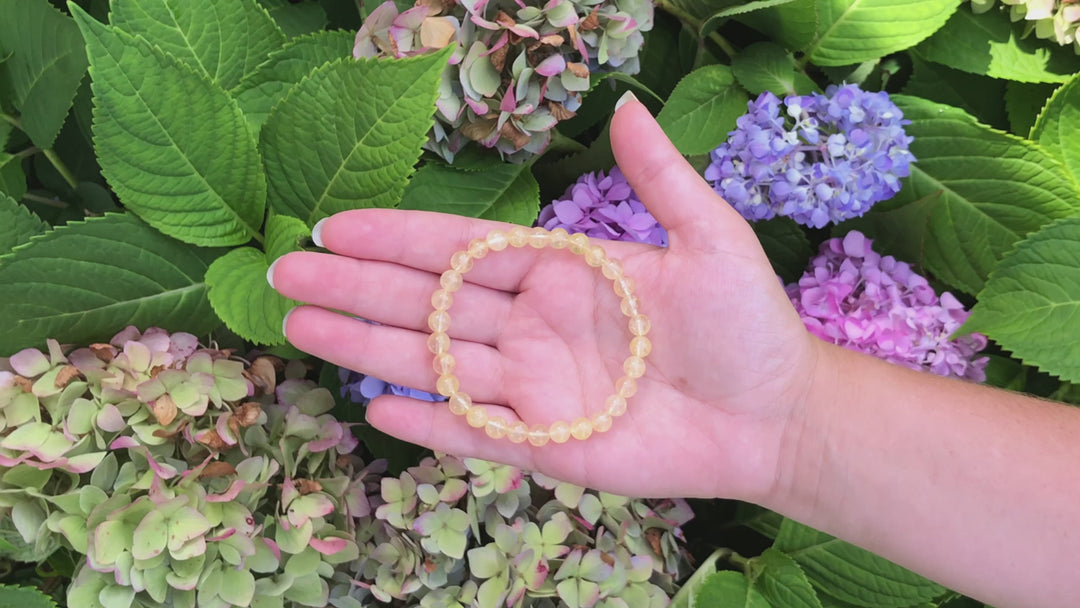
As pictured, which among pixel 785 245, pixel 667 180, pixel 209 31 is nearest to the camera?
pixel 667 180

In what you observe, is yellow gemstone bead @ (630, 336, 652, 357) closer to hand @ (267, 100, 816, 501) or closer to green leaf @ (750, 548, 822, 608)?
hand @ (267, 100, 816, 501)

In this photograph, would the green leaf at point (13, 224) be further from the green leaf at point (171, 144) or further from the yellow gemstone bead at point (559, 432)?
the yellow gemstone bead at point (559, 432)

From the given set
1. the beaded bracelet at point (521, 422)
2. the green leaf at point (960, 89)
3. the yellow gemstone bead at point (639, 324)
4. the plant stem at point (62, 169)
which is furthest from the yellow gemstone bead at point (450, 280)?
the green leaf at point (960, 89)

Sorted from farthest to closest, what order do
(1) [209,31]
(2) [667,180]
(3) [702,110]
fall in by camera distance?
(3) [702,110]
(1) [209,31]
(2) [667,180]

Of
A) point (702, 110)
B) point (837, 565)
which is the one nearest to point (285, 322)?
point (702, 110)

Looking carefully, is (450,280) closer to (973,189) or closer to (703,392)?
(703,392)
